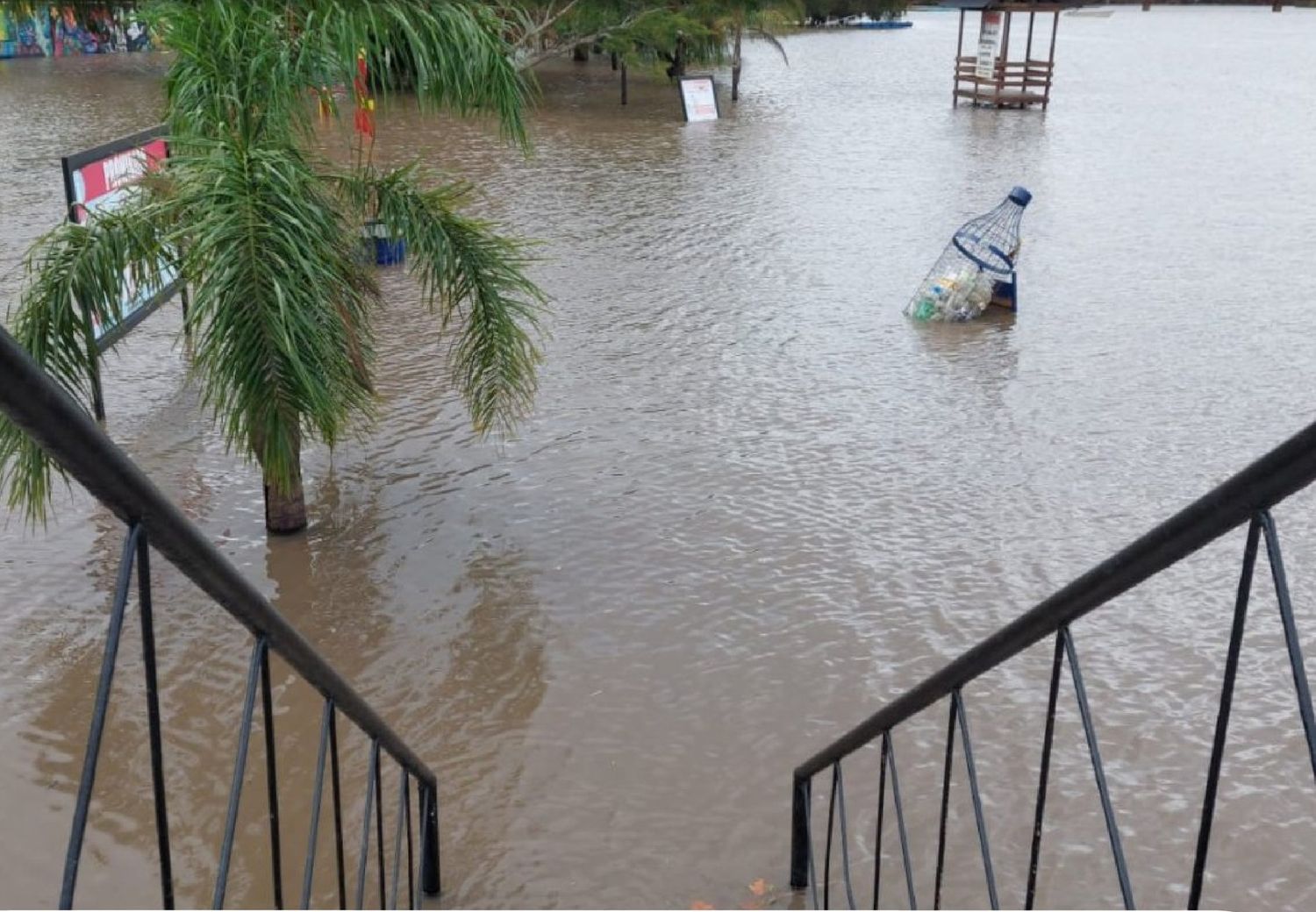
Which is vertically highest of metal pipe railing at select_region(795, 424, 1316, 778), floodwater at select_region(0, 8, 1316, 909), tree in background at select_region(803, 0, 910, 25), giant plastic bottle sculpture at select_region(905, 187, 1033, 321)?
tree in background at select_region(803, 0, 910, 25)

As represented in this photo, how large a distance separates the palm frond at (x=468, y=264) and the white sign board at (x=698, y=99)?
17.7 m

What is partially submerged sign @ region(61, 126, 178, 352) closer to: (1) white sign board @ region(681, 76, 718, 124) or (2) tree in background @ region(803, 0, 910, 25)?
(1) white sign board @ region(681, 76, 718, 124)

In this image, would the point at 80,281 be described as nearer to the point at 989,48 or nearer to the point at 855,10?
the point at 989,48

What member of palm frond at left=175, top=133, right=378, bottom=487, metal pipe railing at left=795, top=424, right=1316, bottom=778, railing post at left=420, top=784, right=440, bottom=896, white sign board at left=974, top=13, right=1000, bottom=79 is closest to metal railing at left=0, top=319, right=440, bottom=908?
metal pipe railing at left=795, top=424, right=1316, bottom=778

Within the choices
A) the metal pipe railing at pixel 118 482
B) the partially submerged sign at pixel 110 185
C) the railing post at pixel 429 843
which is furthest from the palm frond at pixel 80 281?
the metal pipe railing at pixel 118 482

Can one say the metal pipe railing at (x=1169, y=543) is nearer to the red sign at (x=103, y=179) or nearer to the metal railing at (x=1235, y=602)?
the metal railing at (x=1235, y=602)

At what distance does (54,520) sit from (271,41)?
10.2 feet

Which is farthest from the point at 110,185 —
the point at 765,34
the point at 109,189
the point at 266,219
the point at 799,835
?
the point at 765,34

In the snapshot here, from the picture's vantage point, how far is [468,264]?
6.73 m

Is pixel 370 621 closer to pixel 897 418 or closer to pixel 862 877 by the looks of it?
pixel 862 877

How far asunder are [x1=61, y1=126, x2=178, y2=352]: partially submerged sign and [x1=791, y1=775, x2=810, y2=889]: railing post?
4776mm

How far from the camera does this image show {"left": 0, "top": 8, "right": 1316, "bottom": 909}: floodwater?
16.2 ft

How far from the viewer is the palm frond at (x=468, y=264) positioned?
21.7ft

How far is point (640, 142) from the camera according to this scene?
21531mm
